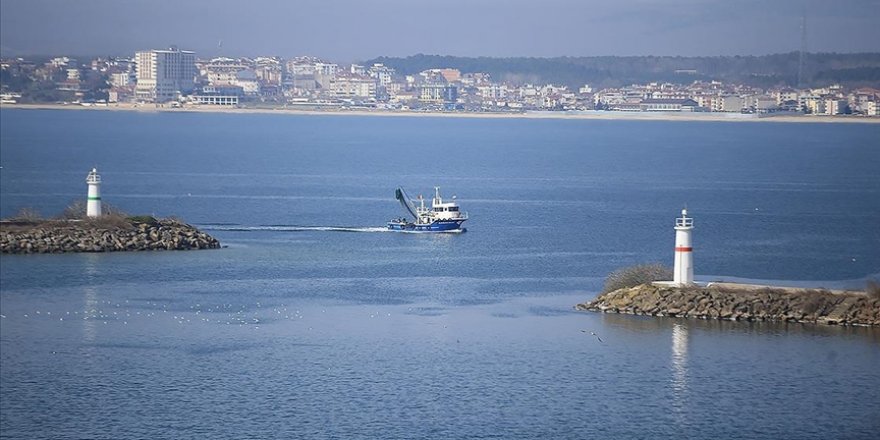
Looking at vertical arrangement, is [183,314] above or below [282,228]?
below

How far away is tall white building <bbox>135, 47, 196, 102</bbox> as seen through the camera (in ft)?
490

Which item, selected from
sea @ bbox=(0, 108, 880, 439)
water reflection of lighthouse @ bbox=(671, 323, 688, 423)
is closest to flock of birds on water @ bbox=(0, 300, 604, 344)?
sea @ bbox=(0, 108, 880, 439)

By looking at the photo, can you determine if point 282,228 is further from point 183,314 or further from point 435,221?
point 183,314

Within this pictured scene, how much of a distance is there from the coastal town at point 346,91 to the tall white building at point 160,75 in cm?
10

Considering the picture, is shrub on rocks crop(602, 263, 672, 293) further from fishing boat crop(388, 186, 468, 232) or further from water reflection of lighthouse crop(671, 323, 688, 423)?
fishing boat crop(388, 186, 468, 232)

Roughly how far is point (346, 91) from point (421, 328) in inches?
5931

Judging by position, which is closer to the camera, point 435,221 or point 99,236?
point 99,236

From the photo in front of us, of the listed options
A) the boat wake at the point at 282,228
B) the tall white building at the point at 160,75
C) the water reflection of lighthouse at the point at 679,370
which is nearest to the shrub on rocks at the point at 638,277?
the water reflection of lighthouse at the point at 679,370

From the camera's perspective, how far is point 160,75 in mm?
150500

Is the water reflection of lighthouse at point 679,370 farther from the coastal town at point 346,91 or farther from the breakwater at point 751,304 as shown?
the coastal town at point 346,91

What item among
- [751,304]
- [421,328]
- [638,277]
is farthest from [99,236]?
[751,304]

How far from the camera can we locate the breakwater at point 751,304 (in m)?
19.4

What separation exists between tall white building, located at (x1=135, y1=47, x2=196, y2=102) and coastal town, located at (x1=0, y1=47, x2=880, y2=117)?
102 millimetres

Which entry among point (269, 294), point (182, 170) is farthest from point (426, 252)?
point (182, 170)
